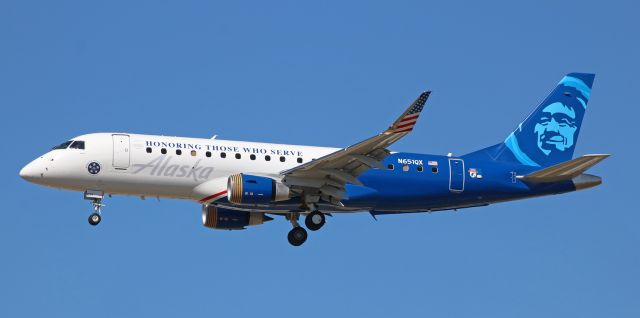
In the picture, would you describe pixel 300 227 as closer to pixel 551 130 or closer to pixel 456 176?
pixel 456 176

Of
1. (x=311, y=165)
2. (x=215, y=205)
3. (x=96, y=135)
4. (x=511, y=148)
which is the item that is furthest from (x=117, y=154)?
(x=511, y=148)

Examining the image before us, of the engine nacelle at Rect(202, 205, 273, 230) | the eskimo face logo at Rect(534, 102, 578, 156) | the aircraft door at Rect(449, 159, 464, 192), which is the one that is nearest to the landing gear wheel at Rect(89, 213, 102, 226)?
the engine nacelle at Rect(202, 205, 273, 230)

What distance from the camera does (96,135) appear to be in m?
50.6

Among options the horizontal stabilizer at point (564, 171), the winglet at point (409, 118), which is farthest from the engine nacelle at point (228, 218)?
the horizontal stabilizer at point (564, 171)

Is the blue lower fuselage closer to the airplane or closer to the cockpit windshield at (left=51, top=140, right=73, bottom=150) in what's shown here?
the airplane

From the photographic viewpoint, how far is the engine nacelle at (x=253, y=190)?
4900 cm

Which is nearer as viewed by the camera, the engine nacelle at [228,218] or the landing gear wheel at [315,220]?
the landing gear wheel at [315,220]

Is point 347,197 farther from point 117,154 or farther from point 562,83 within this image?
point 562,83

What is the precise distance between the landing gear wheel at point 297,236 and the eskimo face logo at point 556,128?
39.0ft

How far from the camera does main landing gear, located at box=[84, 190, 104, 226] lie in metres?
50.1

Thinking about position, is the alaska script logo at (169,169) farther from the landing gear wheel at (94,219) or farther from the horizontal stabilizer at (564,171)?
the horizontal stabilizer at (564,171)

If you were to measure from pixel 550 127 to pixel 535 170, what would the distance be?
329 cm

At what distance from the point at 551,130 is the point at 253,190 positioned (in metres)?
15.5

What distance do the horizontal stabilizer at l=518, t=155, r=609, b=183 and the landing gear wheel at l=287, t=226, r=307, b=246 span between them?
9821mm
